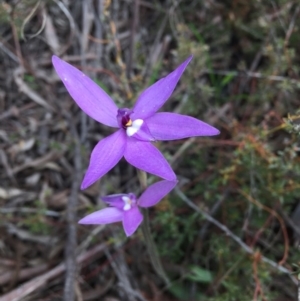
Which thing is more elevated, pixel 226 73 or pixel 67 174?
pixel 226 73

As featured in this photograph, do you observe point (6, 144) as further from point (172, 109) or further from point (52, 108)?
point (172, 109)

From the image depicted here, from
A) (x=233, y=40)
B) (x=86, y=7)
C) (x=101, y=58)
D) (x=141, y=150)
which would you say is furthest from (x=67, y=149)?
(x=141, y=150)

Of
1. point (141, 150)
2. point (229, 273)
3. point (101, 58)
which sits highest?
point (141, 150)

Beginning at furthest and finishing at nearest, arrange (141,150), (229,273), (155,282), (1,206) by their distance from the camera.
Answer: (1,206)
(155,282)
(229,273)
(141,150)

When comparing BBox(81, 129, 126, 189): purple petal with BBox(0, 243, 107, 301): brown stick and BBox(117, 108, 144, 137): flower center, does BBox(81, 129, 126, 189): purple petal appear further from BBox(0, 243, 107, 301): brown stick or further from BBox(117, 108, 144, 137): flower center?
BBox(0, 243, 107, 301): brown stick

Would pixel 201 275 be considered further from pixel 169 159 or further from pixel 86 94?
pixel 86 94

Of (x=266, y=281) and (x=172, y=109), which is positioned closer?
(x=266, y=281)

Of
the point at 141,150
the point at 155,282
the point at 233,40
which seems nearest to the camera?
the point at 141,150

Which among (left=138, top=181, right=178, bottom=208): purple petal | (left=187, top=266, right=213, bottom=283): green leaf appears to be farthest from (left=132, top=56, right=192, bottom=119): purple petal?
(left=187, top=266, right=213, bottom=283): green leaf
